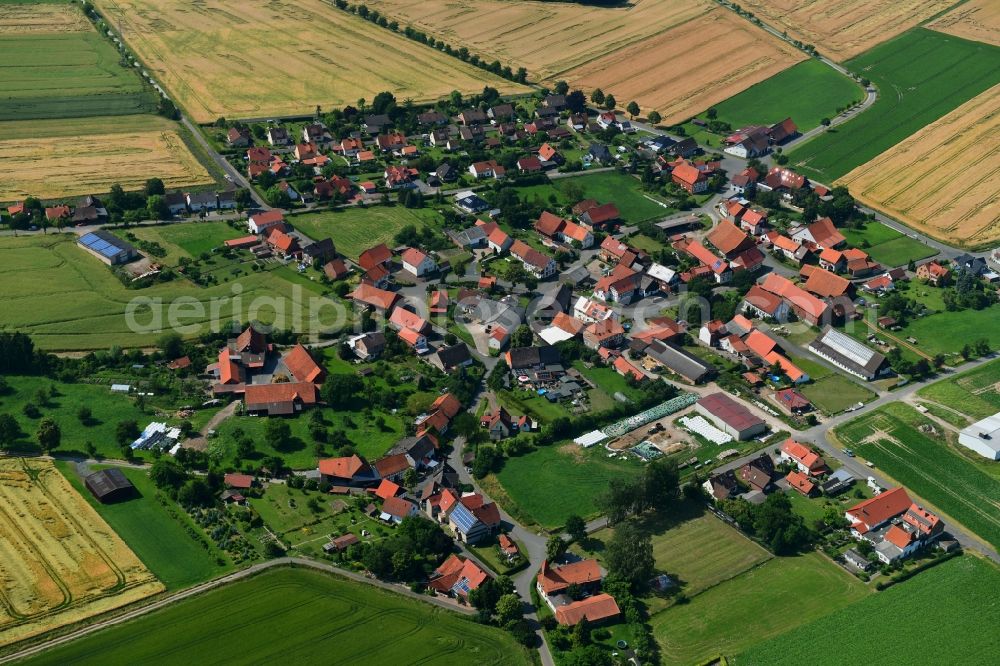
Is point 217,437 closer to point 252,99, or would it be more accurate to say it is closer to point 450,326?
point 450,326

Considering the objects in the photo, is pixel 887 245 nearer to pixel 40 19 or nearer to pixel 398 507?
pixel 398 507

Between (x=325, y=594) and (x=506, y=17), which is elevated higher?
(x=506, y=17)

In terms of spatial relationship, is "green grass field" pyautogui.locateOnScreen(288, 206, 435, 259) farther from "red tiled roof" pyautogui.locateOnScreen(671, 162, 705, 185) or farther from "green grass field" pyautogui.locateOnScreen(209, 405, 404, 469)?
"red tiled roof" pyautogui.locateOnScreen(671, 162, 705, 185)

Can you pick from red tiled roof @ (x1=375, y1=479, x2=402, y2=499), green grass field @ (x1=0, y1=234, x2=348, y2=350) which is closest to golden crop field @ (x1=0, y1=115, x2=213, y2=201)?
green grass field @ (x1=0, y1=234, x2=348, y2=350)

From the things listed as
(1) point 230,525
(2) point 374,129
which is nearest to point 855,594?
(1) point 230,525

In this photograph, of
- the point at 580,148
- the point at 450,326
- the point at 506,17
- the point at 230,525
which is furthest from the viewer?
the point at 506,17

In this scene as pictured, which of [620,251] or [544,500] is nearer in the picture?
[544,500]
